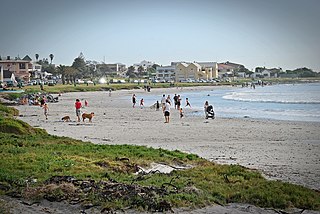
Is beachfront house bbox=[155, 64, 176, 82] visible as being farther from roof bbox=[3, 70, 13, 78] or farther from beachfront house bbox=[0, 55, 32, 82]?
roof bbox=[3, 70, 13, 78]

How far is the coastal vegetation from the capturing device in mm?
8094

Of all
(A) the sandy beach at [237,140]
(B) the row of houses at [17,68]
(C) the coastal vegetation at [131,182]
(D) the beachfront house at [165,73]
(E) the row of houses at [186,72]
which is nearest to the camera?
(C) the coastal vegetation at [131,182]

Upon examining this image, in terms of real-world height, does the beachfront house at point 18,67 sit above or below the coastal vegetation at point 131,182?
above

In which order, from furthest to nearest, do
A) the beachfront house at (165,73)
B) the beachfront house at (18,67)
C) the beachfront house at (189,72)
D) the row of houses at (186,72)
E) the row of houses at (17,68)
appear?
the beachfront house at (165,73)
the row of houses at (186,72)
the beachfront house at (189,72)
the beachfront house at (18,67)
the row of houses at (17,68)

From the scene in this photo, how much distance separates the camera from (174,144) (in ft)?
57.5

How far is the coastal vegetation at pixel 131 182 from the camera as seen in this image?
809 centimetres

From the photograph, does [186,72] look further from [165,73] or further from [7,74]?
[7,74]

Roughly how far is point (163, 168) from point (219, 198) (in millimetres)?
3197

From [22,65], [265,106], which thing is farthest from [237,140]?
[22,65]

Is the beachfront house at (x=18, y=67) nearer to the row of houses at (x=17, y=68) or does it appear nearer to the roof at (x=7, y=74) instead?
the row of houses at (x=17, y=68)

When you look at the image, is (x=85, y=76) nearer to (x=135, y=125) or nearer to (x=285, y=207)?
(x=135, y=125)

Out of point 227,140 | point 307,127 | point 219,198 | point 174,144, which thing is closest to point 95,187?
point 219,198

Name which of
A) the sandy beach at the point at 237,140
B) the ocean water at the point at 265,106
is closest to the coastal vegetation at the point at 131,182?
the sandy beach at the point at 237,140

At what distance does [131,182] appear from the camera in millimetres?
9266
